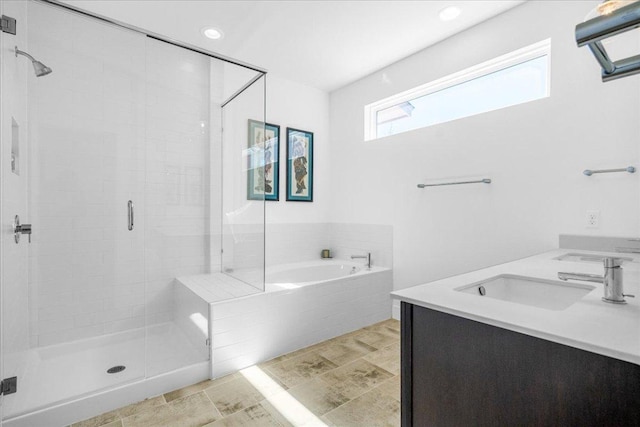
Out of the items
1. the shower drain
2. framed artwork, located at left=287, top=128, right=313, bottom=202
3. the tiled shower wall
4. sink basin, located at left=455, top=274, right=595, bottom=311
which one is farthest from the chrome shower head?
sink basin, located at left=455, top=274, right=595, bottom=311

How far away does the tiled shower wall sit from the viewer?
2.14 metres

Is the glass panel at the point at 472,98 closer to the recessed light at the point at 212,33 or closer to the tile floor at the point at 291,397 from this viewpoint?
the recessed light at the point at 212,33

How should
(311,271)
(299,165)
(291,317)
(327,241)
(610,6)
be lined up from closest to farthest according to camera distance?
(610,6) → (291,317) → (311,271) → (299,165) → (327,241)

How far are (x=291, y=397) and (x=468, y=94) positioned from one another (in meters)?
2.78

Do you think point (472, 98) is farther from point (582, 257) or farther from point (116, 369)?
point (116, 369)

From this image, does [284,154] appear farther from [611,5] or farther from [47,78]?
[611,5]

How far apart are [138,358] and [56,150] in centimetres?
157

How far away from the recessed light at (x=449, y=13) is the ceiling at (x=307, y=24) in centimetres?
4

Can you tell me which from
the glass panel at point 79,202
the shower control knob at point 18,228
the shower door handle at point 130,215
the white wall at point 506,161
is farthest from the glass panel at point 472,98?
the shower control knob at point 18,228

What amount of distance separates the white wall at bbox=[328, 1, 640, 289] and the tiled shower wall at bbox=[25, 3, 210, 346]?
2.00m

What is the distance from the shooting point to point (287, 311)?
2580mm

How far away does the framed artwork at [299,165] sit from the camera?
12.4ft

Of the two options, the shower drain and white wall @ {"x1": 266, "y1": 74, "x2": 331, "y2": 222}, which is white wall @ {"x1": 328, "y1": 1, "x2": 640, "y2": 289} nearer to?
white wall @ {"x1": 266, "y1": 74, "x2": 331, "y2": 222}

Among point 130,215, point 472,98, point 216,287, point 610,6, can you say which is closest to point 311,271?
point 216,287
